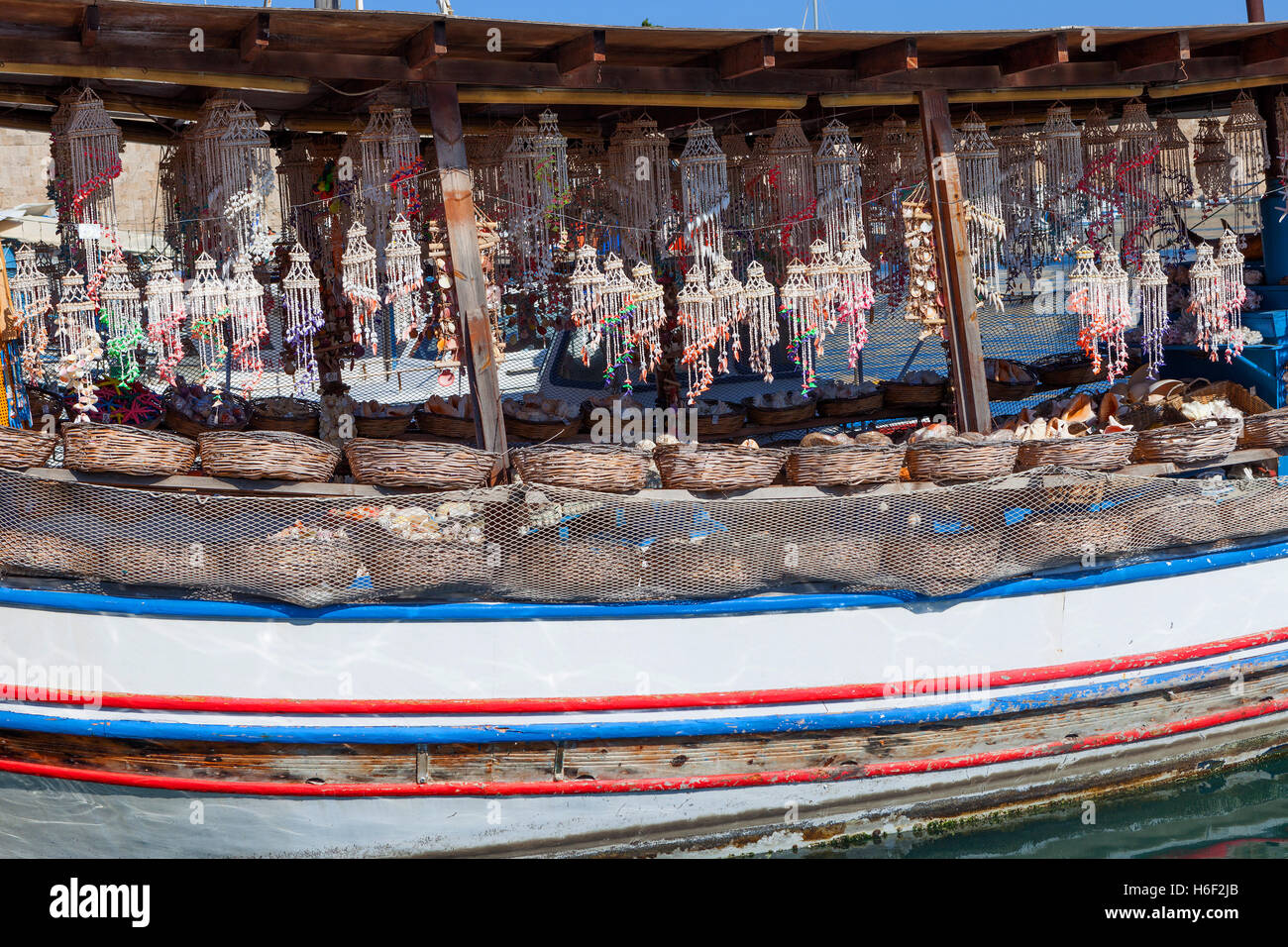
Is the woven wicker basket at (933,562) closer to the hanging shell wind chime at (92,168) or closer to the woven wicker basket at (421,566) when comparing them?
the woven wicker basket at (421,566)

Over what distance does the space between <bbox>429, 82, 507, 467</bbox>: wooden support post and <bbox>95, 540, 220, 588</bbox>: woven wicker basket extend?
3.52ft

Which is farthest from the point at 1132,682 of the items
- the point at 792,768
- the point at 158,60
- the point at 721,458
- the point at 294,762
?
the point at 158,60

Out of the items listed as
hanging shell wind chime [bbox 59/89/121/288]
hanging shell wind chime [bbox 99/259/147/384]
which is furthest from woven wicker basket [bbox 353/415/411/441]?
hanging shell wind chime [bbox 59/89/121/288]

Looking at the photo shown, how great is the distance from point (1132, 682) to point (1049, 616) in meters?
0.54

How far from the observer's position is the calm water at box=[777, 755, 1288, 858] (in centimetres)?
513

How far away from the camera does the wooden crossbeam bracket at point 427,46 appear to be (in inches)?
177

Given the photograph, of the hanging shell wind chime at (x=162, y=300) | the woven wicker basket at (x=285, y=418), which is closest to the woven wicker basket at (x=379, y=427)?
the woven wicker basket at (x=285, y=418)

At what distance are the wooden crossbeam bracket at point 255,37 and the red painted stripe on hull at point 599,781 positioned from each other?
250 cm

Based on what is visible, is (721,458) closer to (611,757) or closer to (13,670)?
(611,757)

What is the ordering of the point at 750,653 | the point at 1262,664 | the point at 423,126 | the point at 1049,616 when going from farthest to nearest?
the point at 423,126
the point at 1262,664
the point at 1049,616
the point at 750,653

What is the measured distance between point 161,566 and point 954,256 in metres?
3.36

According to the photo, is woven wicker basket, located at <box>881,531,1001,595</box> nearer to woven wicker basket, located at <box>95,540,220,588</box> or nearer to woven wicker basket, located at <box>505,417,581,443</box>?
woven wicker basket, located at <box>95,540,220,588</box>

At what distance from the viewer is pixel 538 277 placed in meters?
6.67

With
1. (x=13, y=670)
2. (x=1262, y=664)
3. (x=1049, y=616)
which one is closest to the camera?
(x=13, y=670)
